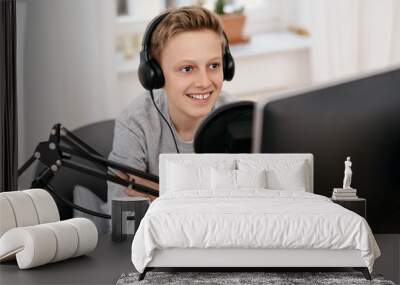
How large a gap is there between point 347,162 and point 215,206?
175 centimetres

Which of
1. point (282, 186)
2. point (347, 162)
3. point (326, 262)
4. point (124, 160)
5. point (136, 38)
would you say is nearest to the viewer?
point (347, 162)

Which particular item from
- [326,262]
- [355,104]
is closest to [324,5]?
[326,262]

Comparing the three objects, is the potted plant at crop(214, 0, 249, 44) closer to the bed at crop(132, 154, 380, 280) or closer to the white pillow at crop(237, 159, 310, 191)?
the white pillow at crop(237, 159, 310, 191)

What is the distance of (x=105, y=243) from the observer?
3387 mm

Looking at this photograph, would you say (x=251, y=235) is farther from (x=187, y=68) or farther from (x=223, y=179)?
A: (x=187, y=68)

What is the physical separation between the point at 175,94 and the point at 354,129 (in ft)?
9.24

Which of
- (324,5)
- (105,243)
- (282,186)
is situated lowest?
(105,243)

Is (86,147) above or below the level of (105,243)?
above

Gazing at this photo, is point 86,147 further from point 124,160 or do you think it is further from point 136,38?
point 136,38

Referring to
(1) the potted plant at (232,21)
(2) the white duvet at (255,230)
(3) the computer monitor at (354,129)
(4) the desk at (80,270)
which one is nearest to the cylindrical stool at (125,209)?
(4) the desk at (80,270)

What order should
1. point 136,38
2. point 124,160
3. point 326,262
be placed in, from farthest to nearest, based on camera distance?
point 136,38
point 124,160
point 326,262

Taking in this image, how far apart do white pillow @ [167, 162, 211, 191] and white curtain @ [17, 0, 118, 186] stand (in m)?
1.05

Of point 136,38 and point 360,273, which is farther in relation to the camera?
point 136,38

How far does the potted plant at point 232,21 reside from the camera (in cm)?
420
